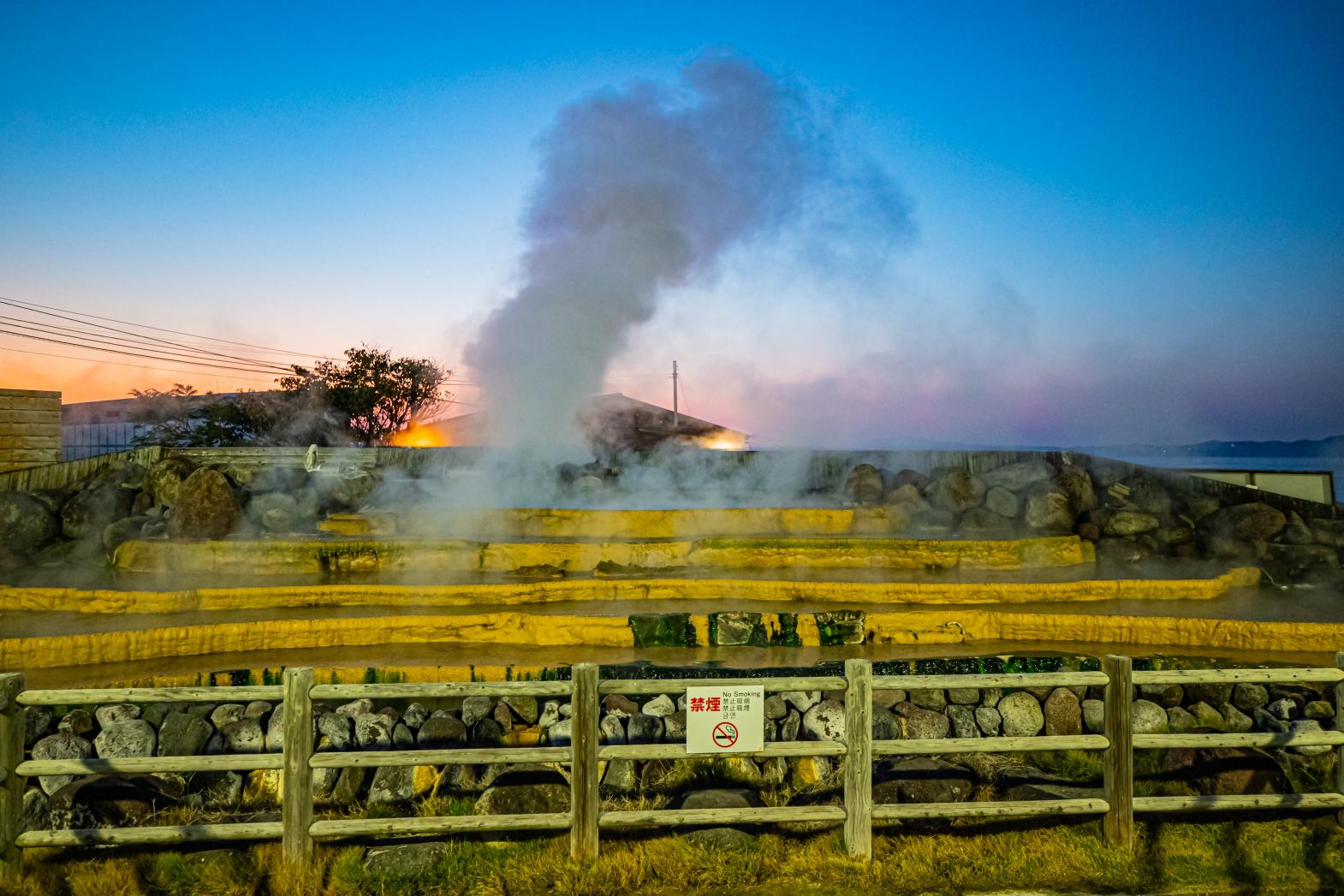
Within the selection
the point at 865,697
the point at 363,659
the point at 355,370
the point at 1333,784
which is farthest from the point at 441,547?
the point at 355,370

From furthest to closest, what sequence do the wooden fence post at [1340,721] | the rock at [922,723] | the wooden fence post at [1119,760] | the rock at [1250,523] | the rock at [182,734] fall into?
1. the rock at [1250,523]
2. the rock at [922,723]
3. the rock at [182,734]
4. the wooden fence post at [1340,721]
5. the wooden fence post at [1119,760]

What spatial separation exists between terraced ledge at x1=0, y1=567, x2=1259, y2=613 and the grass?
195 inches

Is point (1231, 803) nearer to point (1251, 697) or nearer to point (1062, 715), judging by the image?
point (1062, 715)

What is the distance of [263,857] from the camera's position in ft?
13.6

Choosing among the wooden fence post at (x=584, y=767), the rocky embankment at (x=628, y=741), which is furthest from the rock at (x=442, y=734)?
the wooden fence post at (x=584, y=767)

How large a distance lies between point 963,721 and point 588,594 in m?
4.66

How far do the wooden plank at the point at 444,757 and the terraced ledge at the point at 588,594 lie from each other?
5.11 metres

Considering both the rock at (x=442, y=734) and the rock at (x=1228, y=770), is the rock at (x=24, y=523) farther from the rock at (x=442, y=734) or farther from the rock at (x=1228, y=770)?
the rock at (x=1228, y=770)

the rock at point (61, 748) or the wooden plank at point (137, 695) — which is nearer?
the wooden plank at point (137, 695)

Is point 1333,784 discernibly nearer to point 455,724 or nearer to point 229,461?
point 455,724

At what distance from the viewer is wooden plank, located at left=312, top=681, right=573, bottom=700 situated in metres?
4.06

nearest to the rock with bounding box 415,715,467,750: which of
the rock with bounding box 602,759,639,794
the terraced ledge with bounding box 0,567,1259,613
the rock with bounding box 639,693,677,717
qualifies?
the rock with bounding box 602,759,639,794

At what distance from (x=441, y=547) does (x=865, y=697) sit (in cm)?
851

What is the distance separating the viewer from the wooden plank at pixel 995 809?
412cm
